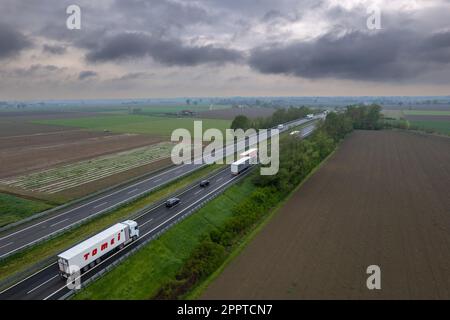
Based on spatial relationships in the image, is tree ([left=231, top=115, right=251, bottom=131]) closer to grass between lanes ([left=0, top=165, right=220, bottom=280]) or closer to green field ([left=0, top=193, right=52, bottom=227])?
grass between lanes ([left=0, top=165, right=220, bottom=280])

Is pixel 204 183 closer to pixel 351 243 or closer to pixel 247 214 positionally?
pixel 247 214

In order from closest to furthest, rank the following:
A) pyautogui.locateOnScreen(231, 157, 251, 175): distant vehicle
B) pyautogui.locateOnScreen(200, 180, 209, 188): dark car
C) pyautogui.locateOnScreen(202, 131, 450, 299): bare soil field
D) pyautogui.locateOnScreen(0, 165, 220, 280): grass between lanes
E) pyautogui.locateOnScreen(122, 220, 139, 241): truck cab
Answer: pyautogui.locateOnScreen(202, 131, 450, 299): bare soil field, pyautogui.locateOnScreen(0, 165, 220, 280): grass between lanes, pyautogui.locateOnScreen(122, 220, 139, 241): truck cab, pyautogui.locateOnScreen(200, 180, 209, 188): dark car, pyautogui.locateOnScreen(231, 157, 251, 175): distant vehicle

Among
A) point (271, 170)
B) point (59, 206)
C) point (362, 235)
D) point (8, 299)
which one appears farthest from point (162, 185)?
point (362, 235)

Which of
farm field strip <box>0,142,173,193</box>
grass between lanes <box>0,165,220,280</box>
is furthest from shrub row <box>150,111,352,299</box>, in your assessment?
farm field strip <box>0,142,173,193</box>

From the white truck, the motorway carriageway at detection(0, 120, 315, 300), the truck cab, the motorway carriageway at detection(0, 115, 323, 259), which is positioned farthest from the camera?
the motorway carriageway at detection(0, 115, 323, 259)
